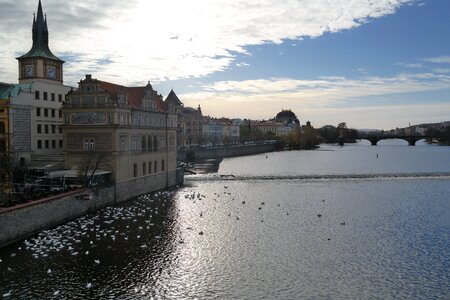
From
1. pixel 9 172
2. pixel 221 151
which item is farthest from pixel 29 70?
pixel 221 151

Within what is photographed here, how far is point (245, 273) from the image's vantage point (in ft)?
83.3

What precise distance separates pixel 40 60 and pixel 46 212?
26.8 metres

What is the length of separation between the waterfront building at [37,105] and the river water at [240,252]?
1263 cm

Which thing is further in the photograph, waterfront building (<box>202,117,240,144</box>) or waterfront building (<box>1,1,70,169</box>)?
waterfront building (<box>202,117,240,144</box>)

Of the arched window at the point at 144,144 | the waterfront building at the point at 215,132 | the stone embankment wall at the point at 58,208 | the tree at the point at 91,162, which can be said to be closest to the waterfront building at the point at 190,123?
the waterfront building at the point at 215,132

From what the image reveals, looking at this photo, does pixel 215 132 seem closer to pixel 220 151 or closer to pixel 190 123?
pixel 190 123

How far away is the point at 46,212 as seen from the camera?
109ft

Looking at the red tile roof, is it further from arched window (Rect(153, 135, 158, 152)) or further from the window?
the window

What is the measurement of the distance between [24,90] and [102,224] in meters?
21.1

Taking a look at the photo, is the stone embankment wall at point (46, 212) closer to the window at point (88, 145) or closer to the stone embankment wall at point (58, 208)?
the stone embankment wall at point (58, 208)

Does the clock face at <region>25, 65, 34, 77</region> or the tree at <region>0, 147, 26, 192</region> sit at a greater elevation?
the clock face at <region>25, 65, 34, 77</region>

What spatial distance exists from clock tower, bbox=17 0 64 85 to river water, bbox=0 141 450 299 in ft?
64.6

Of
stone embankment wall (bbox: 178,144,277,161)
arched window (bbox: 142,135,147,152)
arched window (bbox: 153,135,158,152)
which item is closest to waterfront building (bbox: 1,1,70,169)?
arched window (bbox: 142,135,147,152)

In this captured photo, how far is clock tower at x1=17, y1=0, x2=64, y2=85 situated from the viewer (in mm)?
53781
